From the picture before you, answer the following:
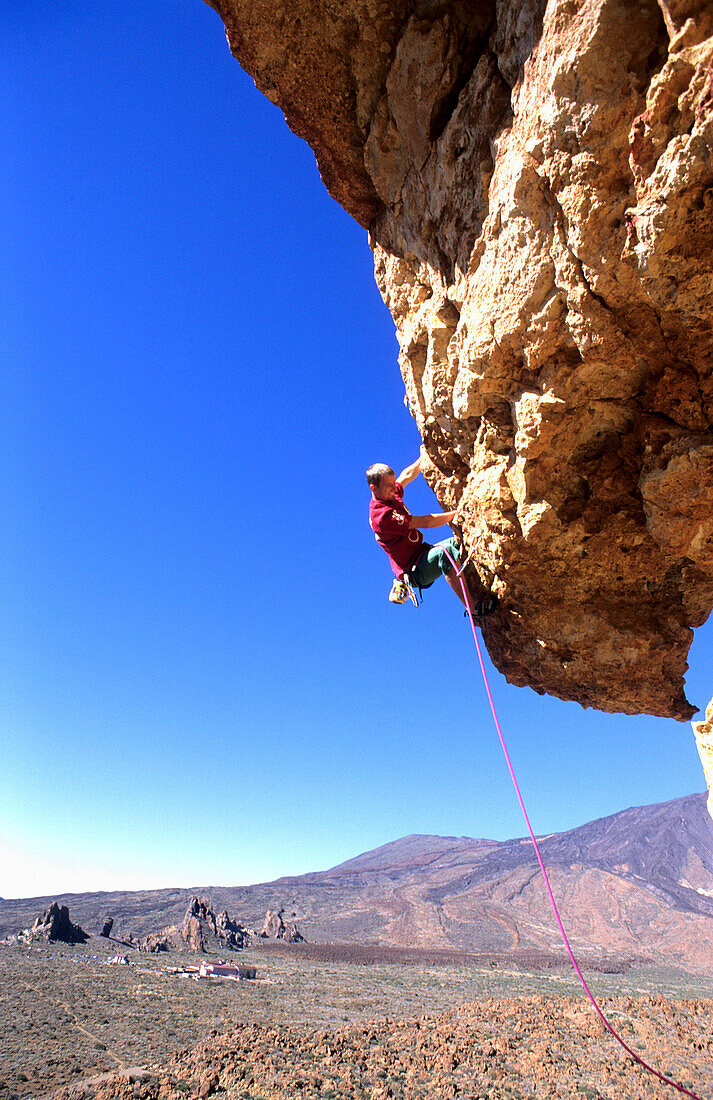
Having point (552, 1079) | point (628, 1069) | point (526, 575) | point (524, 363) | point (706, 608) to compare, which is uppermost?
point (524, 363)

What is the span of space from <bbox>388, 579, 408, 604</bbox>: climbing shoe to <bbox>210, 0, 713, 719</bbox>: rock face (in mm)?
923

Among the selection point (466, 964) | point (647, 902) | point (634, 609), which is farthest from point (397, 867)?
point (634, 609)

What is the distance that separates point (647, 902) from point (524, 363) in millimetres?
82285

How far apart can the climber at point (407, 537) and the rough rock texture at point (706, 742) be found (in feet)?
7.47

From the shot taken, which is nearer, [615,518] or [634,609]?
[615,518]

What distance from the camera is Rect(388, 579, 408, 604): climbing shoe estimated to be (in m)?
6.65

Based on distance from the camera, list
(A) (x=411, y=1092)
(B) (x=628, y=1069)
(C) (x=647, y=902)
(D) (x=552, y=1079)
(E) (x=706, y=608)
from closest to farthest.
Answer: (E) (x=706, y=608)
(A) (x=411, y=1092)
(D) (x=552, y=1079)
(B) (x=628, y=1069)
(C) (x=647, y=902)

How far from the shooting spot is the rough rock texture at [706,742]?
16.4 ft

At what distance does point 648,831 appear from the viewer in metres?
94.7

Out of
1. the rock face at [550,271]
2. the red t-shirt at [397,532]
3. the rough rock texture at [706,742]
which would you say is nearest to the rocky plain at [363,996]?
the rough rock texture at [706,742]

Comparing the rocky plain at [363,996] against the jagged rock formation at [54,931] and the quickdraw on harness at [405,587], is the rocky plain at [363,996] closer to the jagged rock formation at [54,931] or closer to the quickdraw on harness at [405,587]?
the jagged rock formation at [54,931]

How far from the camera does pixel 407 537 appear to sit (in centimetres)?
590

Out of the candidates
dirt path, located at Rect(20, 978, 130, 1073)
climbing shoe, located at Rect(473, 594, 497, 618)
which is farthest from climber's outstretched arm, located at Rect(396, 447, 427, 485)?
dirt path, located at Rect(20, 978, 130, 1073)

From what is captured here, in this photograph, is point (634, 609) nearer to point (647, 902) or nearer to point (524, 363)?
point (524, 363)
